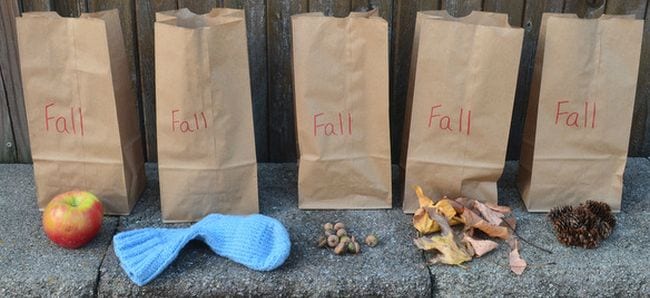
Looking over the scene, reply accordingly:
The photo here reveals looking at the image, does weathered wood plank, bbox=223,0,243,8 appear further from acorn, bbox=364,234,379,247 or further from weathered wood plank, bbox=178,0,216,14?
acorn, bbox=364,234,379,247

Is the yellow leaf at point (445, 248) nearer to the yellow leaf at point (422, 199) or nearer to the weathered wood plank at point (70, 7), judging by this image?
the yellow leaf at point (422, 199)

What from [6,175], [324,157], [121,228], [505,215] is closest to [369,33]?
[324,157]

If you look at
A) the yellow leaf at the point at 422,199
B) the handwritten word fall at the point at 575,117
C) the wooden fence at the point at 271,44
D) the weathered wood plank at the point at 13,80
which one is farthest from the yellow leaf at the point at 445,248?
the weathered wood plank at the point at 13,80

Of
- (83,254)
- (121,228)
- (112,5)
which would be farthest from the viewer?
(112,5)

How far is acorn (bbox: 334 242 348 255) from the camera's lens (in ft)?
5.77

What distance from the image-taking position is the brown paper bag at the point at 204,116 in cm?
173

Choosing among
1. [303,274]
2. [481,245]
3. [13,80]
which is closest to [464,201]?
[481,245]

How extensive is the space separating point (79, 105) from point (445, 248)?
1114 mm

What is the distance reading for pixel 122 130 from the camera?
188 cm

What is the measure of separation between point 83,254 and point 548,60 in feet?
4.67

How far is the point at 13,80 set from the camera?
7.30 feet

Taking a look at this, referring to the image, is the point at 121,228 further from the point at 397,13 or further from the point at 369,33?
the point at 397,13

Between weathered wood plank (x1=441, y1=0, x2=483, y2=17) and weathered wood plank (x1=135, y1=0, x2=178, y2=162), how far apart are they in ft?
3.11

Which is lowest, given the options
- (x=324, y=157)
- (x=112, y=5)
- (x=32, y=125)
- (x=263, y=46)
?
(x=324, y=157)
